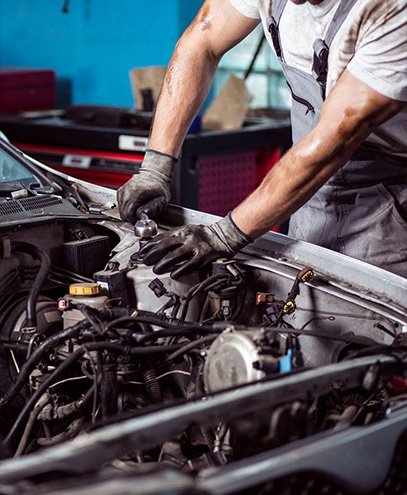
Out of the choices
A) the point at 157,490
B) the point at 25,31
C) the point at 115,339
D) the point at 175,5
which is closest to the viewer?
the point at 157,490

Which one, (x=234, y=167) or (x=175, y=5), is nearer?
(x=234, y=167)

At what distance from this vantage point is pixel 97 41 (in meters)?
6.06

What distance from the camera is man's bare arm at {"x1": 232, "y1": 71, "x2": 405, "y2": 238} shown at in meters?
2.43

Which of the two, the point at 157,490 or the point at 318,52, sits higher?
the point at 318,52

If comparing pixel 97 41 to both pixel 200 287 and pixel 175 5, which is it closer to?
pixel 175 5

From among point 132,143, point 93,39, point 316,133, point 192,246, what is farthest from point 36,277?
point 93,39

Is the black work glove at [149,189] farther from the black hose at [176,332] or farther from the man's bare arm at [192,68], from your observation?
the black hose at [176,332]

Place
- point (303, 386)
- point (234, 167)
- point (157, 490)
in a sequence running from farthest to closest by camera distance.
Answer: point (234, 167), point (303, 386), point (157, 490)

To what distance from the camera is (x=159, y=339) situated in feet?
7.68

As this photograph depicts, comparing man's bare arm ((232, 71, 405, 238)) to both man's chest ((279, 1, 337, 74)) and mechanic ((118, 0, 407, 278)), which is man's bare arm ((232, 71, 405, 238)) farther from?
man's chest ((279, 1, 337, 74))

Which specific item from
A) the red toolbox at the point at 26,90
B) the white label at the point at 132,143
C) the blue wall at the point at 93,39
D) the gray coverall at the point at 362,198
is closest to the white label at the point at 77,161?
the white label at the point at 132,143

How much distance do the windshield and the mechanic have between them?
30cm

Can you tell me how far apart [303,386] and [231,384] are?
0.25m

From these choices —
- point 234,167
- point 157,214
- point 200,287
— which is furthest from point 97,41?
point 200,287
